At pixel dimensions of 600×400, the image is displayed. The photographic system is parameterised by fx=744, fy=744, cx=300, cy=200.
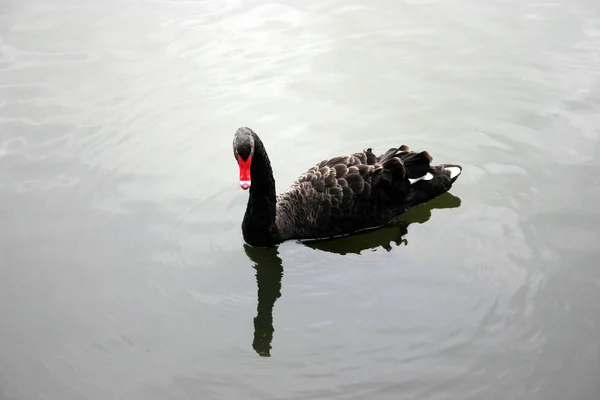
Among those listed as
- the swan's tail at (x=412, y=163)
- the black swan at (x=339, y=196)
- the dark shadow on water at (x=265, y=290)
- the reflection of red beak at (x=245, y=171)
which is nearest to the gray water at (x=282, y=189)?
the dark shadow on water at (x=265, y=290)

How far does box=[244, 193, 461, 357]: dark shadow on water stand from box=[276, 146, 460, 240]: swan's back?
3.6 inches

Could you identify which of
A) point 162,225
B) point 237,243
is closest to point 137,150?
point 162,225

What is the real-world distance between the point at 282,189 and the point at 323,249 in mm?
860

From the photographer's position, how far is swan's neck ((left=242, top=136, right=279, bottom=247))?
550cm

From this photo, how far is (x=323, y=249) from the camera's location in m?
5.76

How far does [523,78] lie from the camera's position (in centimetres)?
752

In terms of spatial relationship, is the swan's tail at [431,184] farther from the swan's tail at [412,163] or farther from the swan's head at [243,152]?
the swan's head at [243,152]

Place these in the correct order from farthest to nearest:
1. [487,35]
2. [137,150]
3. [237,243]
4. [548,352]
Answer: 1. [487,35]
2. [137,150]
3. [237,243]
4. [548,352]

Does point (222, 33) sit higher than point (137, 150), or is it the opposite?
point (222, 33)

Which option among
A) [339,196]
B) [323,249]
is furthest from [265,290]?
[339,196]

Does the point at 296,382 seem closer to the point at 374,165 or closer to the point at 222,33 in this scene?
the point at 374,165

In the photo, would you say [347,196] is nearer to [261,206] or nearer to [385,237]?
[385,237]

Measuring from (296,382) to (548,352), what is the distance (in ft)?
5.20

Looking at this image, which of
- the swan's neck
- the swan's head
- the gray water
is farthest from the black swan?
the swan's head
